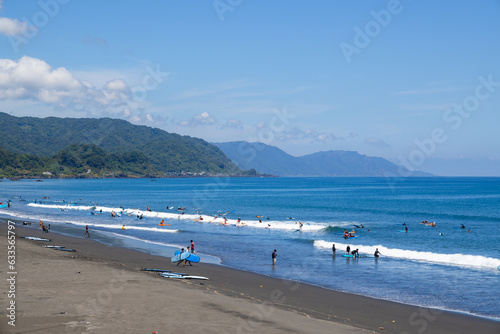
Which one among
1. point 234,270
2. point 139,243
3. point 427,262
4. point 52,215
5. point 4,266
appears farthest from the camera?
point 52,215

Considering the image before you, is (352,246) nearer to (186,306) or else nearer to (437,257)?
(437,257)

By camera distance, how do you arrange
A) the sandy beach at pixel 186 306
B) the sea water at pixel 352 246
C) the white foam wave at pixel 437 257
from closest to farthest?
the sandy beach at pixel 186 306, the sea water at pixel 352 246, the white foam wave at pixel 437 257

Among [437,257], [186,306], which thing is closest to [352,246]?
[437,257]

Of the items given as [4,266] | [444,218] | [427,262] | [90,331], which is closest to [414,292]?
[427,262]

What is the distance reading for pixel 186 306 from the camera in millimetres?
16453

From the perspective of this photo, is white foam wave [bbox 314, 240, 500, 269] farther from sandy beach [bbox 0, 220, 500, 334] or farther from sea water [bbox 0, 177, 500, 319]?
sandy beach [bbox 0, 220, 500, 334]

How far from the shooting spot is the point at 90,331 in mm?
12734

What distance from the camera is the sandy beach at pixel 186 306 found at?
1386 centimetres

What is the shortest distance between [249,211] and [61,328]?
220ft

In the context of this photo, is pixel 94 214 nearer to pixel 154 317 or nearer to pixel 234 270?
pixel 234 270

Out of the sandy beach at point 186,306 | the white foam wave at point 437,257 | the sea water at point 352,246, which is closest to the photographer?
the sandy beach at point 186,306

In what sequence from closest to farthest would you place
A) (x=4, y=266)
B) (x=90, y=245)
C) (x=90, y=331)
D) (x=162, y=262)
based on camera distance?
(x=90, y=331)
(x=4, y=266)
(x=162, y=262)
(x=90, y=245)

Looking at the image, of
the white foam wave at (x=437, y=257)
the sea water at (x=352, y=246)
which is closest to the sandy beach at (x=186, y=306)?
the sea water at (x=352, y=246)

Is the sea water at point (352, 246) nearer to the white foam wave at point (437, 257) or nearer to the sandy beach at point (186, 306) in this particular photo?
the white foam wave at point (437, 257)
